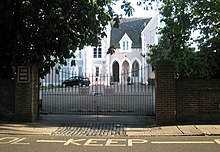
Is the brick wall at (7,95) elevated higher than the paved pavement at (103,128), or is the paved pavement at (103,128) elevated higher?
the brick wall at (7,95)

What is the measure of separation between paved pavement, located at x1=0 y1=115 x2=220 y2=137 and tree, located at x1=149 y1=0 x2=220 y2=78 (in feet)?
8.25

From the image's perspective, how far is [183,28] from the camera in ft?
51.4

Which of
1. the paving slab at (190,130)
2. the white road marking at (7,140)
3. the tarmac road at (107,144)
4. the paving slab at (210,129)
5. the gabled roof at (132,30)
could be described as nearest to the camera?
the tarmac road at (107,144)

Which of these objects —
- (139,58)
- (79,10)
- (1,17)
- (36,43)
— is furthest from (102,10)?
(139,58)

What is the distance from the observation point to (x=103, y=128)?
13.2 m

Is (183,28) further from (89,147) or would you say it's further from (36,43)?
(89,147)

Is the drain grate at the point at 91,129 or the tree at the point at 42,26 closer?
the drain grate at the point at 91,129

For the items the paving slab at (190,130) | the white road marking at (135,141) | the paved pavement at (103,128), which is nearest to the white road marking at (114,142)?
the white road marking at (135,141)

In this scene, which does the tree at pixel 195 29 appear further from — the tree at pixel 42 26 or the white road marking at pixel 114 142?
the white road marking at pixel 114 142

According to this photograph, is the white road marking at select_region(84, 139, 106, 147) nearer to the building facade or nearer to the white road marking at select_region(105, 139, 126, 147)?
the white road marking at select_region(105, 139, 126, 147)

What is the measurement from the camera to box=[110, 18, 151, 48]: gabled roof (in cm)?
6509

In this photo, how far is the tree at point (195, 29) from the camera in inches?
585

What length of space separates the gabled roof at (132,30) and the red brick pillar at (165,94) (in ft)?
165

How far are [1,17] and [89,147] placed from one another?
7.23m
